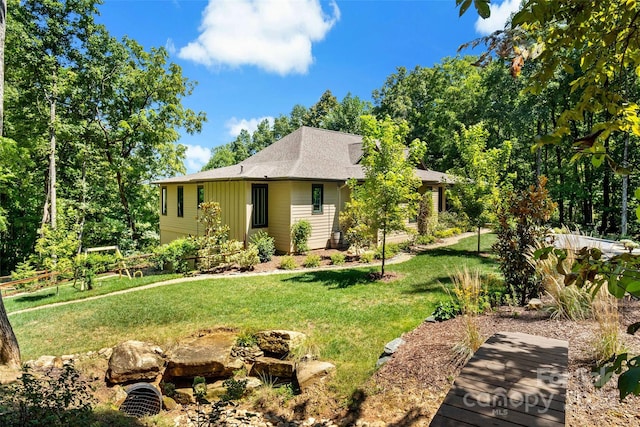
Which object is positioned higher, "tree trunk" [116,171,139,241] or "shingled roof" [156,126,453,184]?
"shingled roof" [156,126,453,184]

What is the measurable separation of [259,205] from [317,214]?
102 inches

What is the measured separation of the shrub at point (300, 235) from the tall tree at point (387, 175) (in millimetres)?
5005

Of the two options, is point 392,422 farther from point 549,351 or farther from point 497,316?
point 497,316

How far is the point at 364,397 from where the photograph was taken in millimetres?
4426

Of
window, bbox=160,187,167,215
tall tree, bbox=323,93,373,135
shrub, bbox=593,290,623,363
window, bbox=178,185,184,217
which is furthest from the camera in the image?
tall tree, bbox=323,93,373,135

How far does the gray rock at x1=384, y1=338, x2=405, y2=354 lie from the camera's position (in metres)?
5.29

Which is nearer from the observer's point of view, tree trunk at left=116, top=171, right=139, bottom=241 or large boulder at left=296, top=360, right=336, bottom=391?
large boulder at left=296, top=360, right=336, bottom=391

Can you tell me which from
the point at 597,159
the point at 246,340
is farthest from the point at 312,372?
the point at 597,159

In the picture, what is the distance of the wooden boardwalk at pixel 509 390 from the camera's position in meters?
2.52

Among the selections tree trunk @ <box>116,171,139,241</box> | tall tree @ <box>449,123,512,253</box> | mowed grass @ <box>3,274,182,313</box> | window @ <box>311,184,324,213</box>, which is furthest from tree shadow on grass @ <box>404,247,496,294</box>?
tree trunk @ <box>116,171,139,241</box>

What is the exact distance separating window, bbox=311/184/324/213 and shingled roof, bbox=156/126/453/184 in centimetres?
62

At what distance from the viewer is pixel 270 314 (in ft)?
25.8

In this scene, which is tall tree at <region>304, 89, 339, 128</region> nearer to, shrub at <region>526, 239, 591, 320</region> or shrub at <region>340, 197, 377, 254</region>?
shrub at <region>340, 197, 377, 254</region>

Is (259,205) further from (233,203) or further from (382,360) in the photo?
(382,360)
